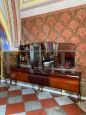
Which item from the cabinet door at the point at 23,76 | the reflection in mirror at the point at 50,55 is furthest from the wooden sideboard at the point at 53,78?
the reflection in mirror at the point at 50,55

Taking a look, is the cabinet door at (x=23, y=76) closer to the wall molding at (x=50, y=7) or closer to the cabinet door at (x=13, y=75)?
the cabinet door at (x=13, y=75)

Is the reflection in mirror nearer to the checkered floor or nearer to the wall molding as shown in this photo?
the checkered floor

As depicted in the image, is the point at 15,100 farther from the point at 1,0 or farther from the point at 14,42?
the point at 1,0

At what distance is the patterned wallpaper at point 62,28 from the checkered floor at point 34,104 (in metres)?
0.92

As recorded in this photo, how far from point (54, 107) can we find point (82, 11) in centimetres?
237

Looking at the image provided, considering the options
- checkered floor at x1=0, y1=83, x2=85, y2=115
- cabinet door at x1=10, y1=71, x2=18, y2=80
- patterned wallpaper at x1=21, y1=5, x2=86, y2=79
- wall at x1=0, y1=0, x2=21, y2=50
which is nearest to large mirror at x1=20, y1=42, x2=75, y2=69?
patterned wallpaper at x1=21, y1=5, x2=86, y2=79

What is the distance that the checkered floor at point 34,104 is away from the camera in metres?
3.16

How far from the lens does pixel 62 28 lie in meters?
4.17

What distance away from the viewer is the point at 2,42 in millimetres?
5418

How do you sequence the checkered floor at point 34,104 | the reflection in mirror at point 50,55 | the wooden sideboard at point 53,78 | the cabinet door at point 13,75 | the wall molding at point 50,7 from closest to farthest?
the checkered floor at point 34,104
the wooden sideboard at point 53,78
the wall molding at point 50,7
the reflection in mirror at point 50,55
the cabinet door at point 13,75

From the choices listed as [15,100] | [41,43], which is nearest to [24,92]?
[15,100]

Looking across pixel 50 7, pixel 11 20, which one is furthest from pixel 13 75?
pixel 50 7

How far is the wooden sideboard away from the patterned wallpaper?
17.3 inches

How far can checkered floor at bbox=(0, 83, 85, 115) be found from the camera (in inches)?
124
